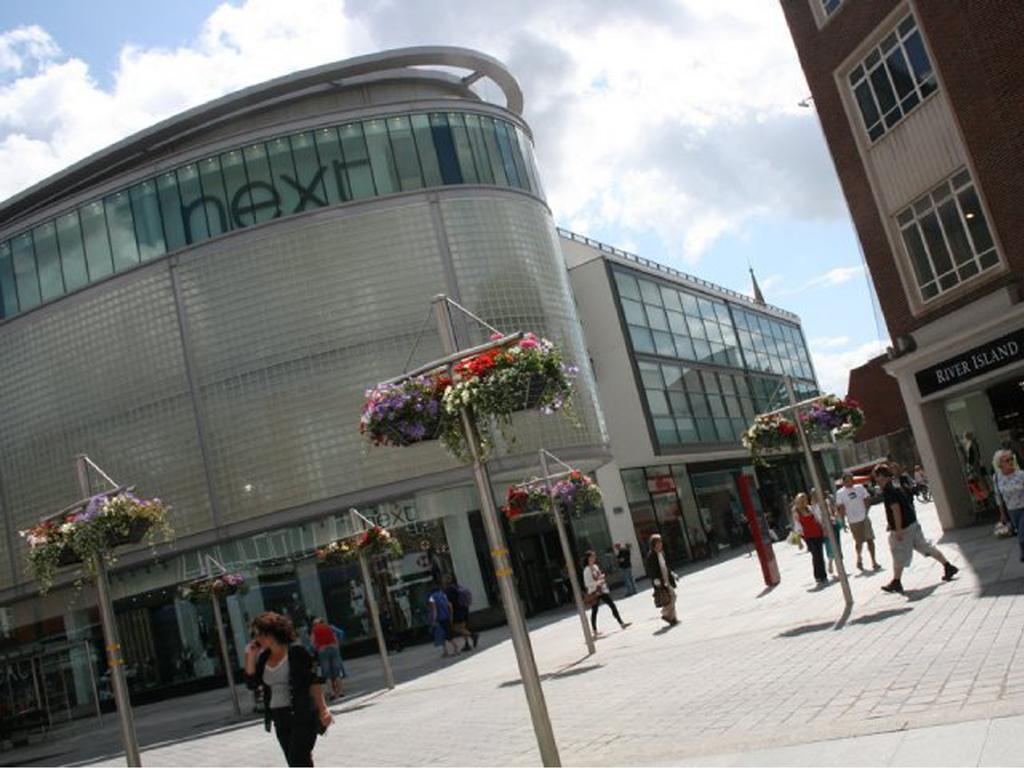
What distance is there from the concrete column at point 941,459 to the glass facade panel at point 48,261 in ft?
97.6

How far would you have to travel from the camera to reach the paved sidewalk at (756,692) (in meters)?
6.84

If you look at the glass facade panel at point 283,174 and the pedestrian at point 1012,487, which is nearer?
the pedestrian at point 1012,487

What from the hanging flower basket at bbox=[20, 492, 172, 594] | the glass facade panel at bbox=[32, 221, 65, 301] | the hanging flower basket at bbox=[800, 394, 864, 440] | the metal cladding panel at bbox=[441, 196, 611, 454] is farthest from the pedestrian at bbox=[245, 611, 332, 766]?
the glass facade panel at bbox=[32, 221, 65, 301]

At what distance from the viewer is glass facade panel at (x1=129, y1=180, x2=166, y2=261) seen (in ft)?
112

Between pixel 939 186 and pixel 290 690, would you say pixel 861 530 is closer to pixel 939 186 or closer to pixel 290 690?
pixel 939 186

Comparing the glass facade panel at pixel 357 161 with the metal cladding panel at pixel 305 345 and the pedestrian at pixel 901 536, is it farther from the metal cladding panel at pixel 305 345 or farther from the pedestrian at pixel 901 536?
the pedestrian at pixel 901 536

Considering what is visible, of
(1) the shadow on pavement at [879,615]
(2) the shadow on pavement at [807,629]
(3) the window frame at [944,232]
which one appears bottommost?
(2) the shadow on pavement at [807,629]

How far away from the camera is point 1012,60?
18203 mm

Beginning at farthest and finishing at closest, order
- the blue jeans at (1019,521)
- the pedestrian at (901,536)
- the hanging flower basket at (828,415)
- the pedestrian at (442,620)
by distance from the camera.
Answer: the pedestrian at (442,620), the hanging flower basket at (828,415), the pedestrian at (901,536), the blue jeans at (1019,521)

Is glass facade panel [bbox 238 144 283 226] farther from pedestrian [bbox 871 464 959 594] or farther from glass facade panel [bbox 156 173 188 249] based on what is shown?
pedestrian [bbox 871 464 959 594]

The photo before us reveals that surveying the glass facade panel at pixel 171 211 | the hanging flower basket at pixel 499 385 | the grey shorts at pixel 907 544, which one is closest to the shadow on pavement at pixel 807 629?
the grey shorts at pixel 907 544

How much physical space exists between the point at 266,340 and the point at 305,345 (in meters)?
1.40

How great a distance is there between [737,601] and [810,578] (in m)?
1.91

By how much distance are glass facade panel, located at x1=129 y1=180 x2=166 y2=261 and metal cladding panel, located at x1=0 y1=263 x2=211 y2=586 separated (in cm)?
78
